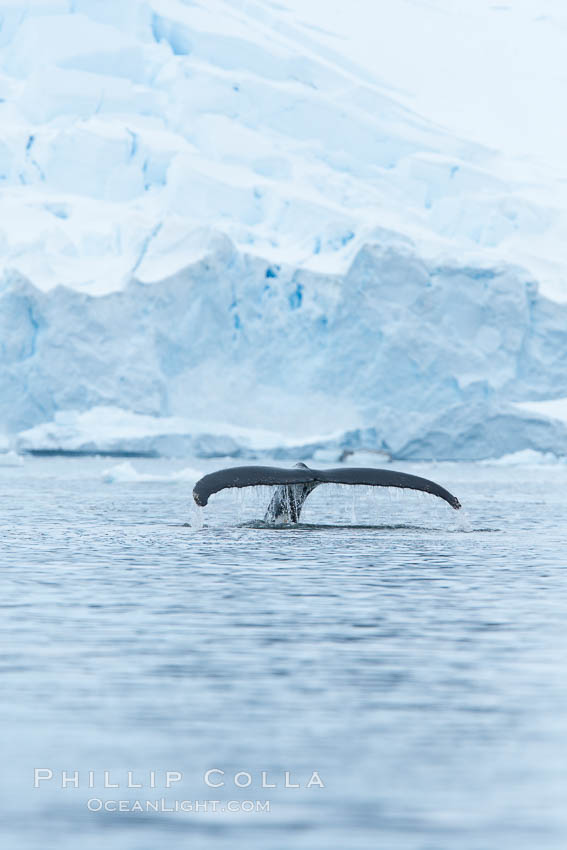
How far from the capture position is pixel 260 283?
178 feet

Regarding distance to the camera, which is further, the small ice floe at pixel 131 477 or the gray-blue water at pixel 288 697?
the small ice floe at pixel 131 477

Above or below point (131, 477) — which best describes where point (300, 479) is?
above

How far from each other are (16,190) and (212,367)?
1500cm

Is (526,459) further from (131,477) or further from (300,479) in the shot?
(300,479)

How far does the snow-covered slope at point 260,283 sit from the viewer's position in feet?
174

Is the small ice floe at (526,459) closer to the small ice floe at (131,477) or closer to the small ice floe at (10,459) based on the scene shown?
the small ice floe at (131,477)

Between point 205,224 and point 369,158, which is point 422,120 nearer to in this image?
point 369,158

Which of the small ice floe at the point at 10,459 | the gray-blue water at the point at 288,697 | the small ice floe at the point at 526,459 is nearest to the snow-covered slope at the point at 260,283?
the small ice floe at the point at 526,459

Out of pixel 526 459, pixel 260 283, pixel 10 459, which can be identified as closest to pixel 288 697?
pixel 10 459

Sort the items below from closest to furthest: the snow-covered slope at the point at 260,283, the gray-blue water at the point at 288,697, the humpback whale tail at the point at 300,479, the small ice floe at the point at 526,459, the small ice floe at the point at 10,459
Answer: the gray-blue water at the point at 288,697
the humpback whale tail at the point at 300,479
the small ice floe at the point at 10,459
the snow-covered slope at the point at 260,283
the small ice floe at the point at 526,459

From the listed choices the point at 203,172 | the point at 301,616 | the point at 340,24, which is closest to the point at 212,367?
the point at 203,172

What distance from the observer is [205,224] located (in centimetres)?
5616

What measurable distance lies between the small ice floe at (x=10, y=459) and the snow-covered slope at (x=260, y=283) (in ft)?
3.32

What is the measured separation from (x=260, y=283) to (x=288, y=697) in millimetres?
47913
